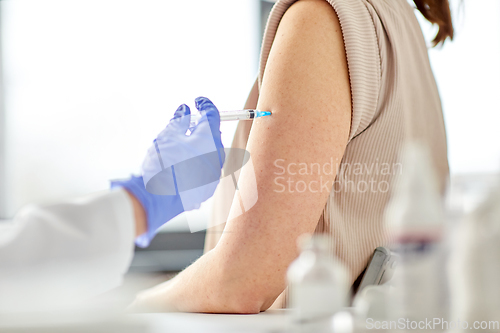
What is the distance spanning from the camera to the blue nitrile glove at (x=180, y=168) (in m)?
0.64

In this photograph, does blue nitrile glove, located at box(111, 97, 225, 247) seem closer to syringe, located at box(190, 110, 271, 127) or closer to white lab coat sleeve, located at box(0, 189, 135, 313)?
syringe, located at box(190, 110, 271, 127)

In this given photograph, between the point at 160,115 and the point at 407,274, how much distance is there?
3.44 feet

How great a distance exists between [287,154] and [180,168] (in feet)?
0.61

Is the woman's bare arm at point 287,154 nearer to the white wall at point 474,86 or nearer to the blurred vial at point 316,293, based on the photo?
the blurred vial at point 316,293

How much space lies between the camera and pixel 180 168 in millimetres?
685

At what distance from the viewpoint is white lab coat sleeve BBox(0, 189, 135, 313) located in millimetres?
468

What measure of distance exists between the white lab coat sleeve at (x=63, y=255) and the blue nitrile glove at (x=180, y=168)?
0.12 meters

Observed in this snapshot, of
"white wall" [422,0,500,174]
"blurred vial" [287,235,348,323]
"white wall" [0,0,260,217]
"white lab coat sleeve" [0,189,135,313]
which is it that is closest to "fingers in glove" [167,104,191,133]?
"white lab coat sleeve" [0,189,135,313]

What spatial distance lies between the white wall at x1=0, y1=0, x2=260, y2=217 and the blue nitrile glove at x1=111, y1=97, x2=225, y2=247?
1.39 meters
